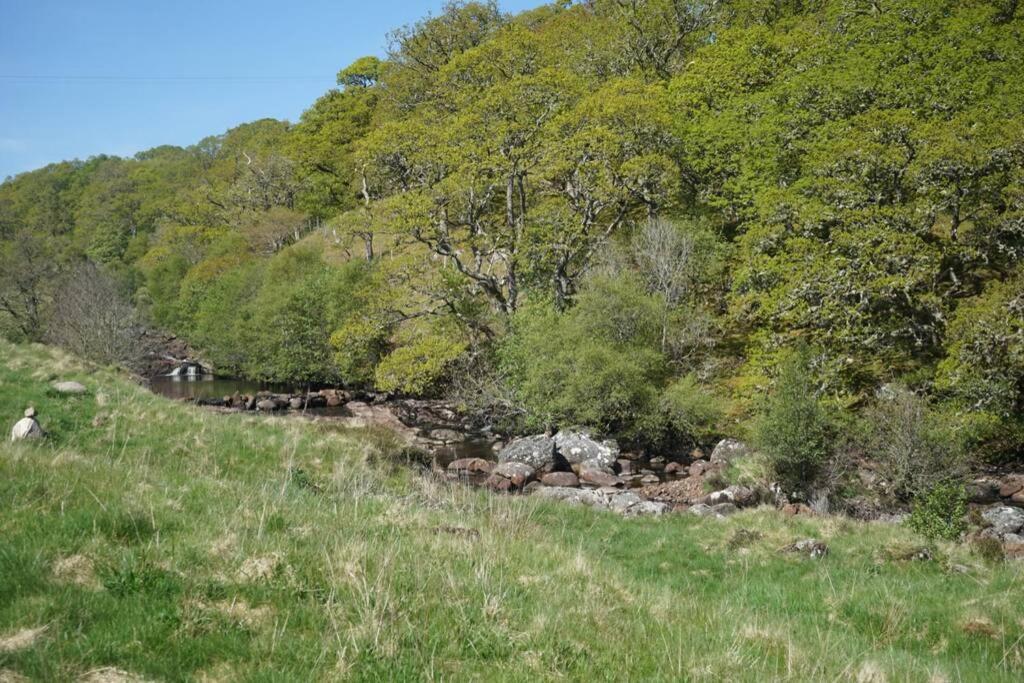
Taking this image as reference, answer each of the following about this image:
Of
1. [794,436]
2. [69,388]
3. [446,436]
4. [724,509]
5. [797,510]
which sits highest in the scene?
[69,388]

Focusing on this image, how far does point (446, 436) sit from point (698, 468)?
12175 millimetres

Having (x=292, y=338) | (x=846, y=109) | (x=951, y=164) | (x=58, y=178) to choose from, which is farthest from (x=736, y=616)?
(x=58, y=178)

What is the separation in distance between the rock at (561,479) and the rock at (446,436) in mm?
8263

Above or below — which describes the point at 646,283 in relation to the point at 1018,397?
above

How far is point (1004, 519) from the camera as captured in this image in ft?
59.0

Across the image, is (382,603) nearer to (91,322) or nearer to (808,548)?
(808,548)

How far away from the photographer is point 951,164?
2420 centimetres

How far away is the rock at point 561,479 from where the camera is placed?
23.6 meters

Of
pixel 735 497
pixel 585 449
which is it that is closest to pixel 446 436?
pixel 585 449

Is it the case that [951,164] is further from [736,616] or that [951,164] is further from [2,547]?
[2,547]

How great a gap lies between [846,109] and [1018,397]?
1455 cm

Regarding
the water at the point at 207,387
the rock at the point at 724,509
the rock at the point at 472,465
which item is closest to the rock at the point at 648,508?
the rock at the point at 724,509

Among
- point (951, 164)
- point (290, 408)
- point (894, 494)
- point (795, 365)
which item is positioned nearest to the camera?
point (894, 494)

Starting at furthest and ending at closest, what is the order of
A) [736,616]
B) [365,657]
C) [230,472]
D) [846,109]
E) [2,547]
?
[846,109], [230,472], [736,616], [2,547], [365,657]
